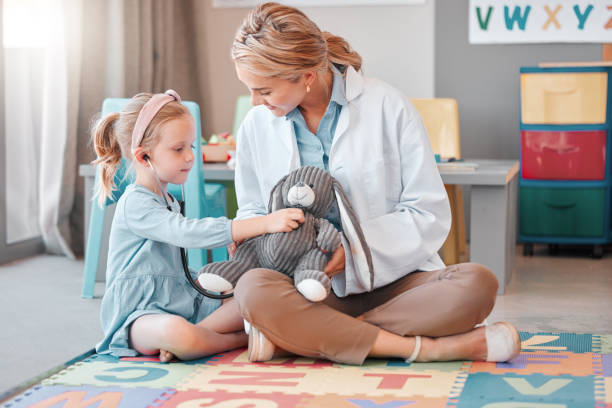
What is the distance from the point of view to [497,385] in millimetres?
1506

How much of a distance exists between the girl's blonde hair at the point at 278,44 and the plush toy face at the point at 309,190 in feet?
0.70

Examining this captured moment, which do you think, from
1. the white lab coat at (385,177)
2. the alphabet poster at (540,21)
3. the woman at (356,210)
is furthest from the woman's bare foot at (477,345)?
the alphabet poster at (540,21)

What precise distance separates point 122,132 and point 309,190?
0.55 meters

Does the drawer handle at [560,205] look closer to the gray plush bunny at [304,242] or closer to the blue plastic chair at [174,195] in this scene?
the blue plastic chair at [174,195]

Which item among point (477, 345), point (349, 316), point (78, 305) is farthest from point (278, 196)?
point (78, 305)

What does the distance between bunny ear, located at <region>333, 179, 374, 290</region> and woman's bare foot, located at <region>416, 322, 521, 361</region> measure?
187 millimetres

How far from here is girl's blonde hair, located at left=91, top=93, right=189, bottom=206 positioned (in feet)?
6.07

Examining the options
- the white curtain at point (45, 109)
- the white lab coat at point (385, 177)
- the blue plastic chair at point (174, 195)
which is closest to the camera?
the white lab coat at point (385, 177)

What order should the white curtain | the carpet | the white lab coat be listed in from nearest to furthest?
1. the carpet
2. the white lab coat
3. the white curtain

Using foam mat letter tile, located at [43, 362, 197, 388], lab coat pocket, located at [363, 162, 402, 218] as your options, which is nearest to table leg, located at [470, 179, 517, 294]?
lab coat pocket, located at [363, 162, 402, 218]

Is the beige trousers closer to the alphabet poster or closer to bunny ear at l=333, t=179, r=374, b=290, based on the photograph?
bunny ear at l=333, t=179, r=374, b=290

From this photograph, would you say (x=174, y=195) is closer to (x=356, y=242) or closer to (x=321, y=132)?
(x=321, y=132)

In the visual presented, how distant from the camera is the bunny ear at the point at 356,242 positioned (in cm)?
166

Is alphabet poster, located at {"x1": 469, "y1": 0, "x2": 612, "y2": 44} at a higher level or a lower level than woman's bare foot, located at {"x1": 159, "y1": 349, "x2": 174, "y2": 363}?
higher
